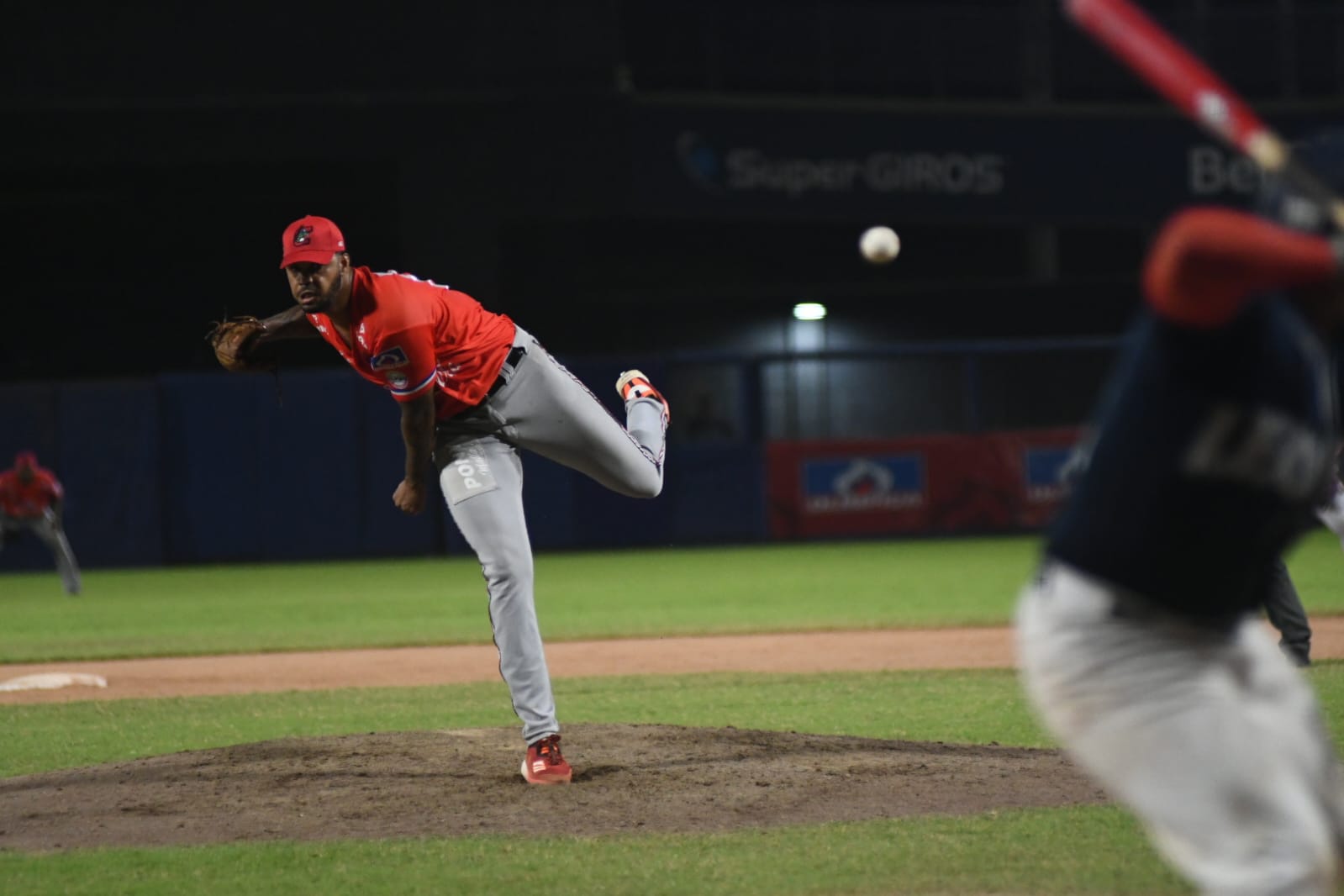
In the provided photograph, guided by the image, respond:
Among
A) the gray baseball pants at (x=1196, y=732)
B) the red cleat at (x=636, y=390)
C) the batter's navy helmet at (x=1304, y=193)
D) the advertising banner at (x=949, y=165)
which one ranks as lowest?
the gray baseball pants at (x=1196, y=732)

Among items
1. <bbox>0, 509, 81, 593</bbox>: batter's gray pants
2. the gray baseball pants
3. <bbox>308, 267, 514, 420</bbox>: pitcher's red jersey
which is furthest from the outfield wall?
the gray baseball pants

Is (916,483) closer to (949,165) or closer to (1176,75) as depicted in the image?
(949,165)

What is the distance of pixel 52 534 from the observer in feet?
52.9

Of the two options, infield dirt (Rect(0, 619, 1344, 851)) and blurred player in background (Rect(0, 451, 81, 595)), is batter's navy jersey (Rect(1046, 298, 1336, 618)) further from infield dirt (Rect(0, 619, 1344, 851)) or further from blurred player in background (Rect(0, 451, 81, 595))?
blurred player in background (Rect(0, 451, 81, 595))

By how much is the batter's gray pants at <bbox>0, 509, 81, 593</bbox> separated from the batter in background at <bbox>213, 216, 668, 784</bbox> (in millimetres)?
11233

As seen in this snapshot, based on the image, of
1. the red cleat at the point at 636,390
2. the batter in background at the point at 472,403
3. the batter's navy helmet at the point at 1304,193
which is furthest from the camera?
the red cleat at the point at 636,390

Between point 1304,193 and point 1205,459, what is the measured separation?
16.8 inches

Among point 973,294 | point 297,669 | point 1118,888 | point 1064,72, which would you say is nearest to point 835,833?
point 1118,888

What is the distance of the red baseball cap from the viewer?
5.14 m

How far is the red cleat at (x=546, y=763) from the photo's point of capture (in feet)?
18.2

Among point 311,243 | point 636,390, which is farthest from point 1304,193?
point 636,390

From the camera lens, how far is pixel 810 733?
21.7 ft

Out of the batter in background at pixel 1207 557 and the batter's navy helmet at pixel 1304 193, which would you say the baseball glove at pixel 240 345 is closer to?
the batter in background at pixel 1207 557

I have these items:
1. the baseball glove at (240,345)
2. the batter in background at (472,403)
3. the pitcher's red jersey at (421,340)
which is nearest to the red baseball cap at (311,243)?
the batter in background at (472,403)
